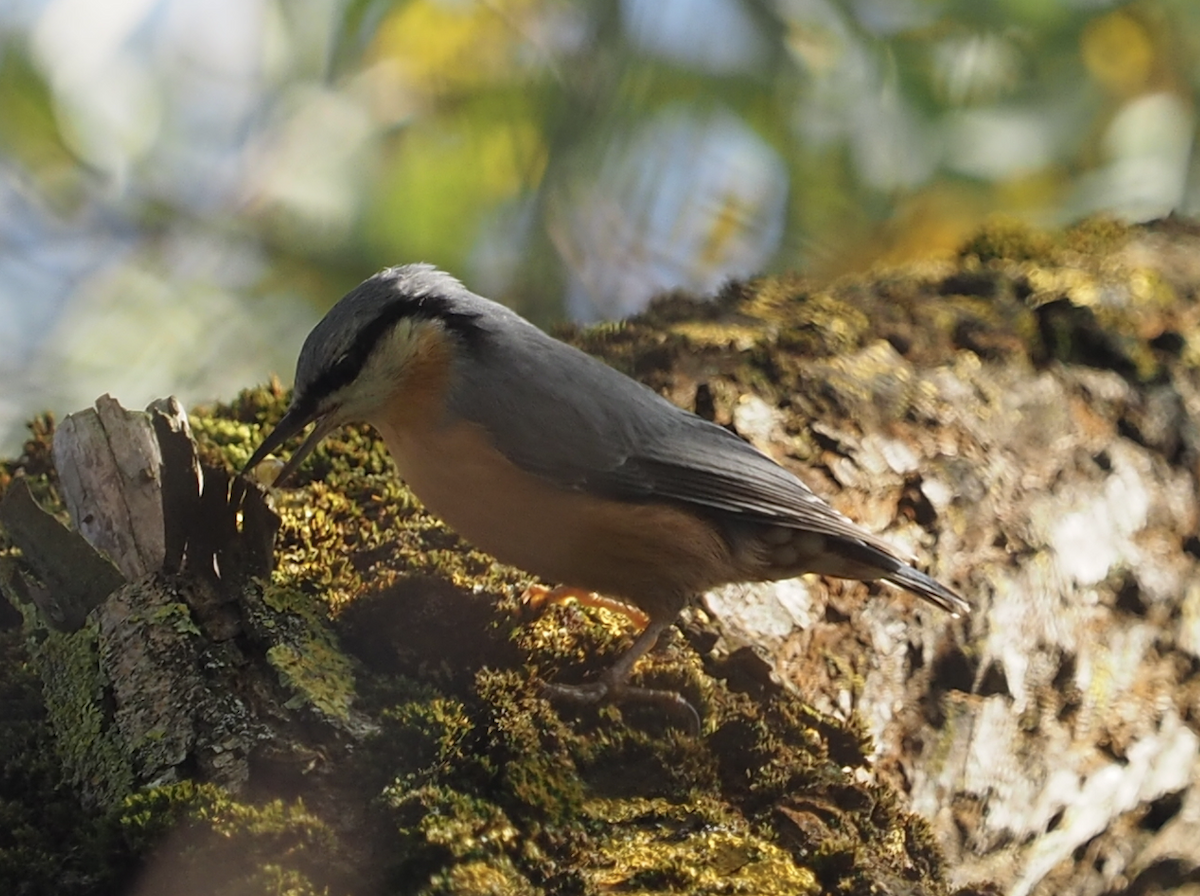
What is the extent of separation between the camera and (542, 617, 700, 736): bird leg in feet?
6.73

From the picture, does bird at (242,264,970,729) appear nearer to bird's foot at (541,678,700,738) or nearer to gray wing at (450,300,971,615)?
gray wing at (450,300,971,615)

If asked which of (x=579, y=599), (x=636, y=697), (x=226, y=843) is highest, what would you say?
(x=579, y=599)

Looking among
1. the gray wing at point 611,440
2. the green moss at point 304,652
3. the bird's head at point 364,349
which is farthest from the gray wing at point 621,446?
the green moss at point 304,652

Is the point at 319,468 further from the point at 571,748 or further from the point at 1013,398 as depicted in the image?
the point at 1013,398

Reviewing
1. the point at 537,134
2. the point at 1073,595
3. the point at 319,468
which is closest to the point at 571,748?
the point at 319,468

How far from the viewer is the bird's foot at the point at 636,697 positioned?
206 cm

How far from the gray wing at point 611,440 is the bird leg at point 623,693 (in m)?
0.45

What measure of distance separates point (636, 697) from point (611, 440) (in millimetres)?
637

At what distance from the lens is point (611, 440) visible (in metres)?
2.50

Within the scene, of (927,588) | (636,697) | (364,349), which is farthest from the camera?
(927,588)

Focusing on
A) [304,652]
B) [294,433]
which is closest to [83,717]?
[304,652]

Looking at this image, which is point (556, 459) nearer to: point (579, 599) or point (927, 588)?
point (579, 599)

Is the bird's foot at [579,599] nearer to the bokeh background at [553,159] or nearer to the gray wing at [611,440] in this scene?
the gray wing at [611,440]

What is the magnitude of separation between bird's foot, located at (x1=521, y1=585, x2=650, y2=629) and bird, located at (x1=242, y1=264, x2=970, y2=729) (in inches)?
Answer: 1.7
